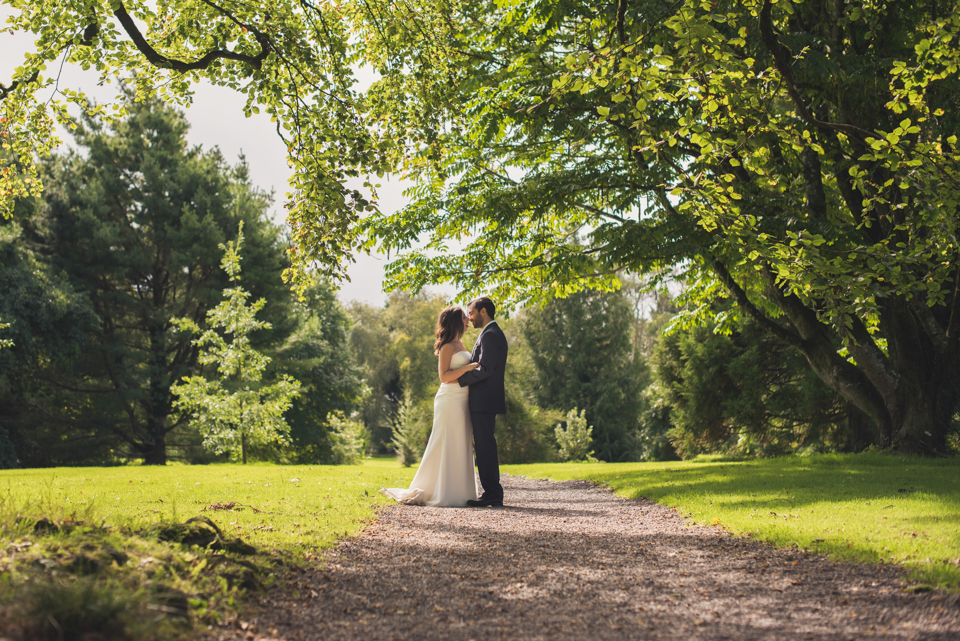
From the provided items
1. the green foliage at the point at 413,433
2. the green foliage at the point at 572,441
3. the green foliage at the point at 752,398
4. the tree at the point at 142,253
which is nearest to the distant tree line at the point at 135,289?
the tree at the point at 142,253

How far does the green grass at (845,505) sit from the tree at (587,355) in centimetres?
2405

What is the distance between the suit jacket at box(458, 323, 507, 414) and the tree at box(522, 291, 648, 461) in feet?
90.0

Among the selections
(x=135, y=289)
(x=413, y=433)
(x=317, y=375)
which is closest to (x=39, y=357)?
(x=135, y=289)

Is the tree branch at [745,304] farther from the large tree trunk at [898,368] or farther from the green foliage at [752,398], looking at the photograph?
the green foliage at [752,398]

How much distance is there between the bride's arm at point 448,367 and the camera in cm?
784

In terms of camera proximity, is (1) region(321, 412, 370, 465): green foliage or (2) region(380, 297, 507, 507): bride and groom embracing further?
(1) region(321, 412, 370, 465): green foliage

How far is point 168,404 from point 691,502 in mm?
26249

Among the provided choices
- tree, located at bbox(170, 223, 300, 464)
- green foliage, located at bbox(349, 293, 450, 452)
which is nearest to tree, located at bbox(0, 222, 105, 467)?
tree, located at bbox(170, 223, 300, 464)

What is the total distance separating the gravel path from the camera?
294 cm

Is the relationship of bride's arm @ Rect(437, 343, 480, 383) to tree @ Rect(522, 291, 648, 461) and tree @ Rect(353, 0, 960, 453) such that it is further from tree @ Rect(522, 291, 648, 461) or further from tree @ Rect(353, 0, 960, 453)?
tree @ Rect(522, 291, 648, 461)

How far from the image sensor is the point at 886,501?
612 cm

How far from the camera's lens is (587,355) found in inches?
1438

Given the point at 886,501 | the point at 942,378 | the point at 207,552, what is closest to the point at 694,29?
the point at 886,501

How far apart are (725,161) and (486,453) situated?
641 cm
